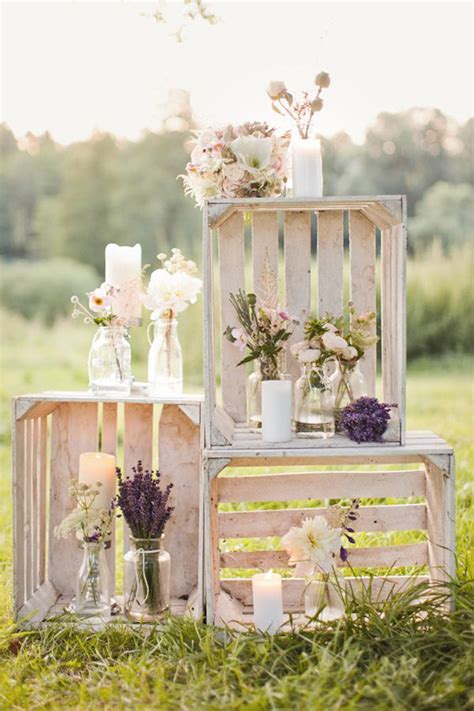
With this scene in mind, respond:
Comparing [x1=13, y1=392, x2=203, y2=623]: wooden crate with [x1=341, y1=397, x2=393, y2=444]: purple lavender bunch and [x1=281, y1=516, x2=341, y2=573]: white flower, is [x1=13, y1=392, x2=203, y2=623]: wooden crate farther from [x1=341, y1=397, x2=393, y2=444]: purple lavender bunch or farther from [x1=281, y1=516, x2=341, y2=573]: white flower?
[x1=341, y1=397, x2=393, y2=444]: purple lavender bunch

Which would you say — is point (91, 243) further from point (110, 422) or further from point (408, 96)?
point (110, 422)

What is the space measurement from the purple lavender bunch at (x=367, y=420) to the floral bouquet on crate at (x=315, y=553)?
308 millimetres

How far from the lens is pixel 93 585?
304 centimetres

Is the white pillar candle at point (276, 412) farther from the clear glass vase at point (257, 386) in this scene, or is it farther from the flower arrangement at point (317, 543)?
the flower arrangement at point (317, 543)

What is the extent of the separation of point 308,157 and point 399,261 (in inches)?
17.2

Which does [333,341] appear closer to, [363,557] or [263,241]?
[263,241]

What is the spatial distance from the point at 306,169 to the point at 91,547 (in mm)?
1417

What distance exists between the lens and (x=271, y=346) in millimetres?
2900

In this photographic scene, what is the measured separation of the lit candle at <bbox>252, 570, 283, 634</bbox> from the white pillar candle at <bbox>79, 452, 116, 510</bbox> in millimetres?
609

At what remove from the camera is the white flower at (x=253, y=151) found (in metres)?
2.81

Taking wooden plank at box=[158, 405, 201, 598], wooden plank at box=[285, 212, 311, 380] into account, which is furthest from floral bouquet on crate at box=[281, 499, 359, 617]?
wooden plank at box=[285, 212, 311, 380]

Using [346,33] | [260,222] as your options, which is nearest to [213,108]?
[346,33]

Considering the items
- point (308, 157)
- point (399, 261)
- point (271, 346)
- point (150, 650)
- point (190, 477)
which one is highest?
point (308, 157)

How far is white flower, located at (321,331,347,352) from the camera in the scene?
2861 millimetres
